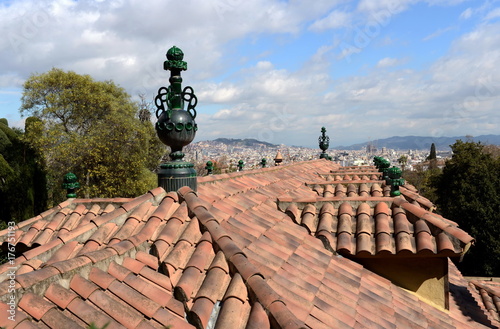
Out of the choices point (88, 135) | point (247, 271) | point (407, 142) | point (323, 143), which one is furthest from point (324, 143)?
point (407, 142)

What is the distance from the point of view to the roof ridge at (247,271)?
2.42 metres

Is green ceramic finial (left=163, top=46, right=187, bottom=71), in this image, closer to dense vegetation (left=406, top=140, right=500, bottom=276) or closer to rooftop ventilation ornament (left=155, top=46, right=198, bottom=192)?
rooftop ventilation ornament (left=155, top=46, right=198, bottom=192)

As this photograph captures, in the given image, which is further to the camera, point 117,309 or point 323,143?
point 323,143

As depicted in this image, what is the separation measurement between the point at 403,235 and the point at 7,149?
24915mm

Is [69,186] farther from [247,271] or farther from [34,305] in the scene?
[247,271]

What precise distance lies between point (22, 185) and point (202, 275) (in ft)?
59.1

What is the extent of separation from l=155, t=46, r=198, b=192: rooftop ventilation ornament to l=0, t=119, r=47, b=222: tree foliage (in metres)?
16.0

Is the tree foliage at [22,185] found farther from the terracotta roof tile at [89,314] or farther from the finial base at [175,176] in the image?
the terracotta roof tile at [89,314]

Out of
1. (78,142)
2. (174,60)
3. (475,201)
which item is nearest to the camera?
(174,60)

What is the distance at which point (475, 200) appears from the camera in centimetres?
2583

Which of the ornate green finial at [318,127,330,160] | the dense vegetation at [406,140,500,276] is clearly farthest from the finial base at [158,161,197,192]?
the dense vegetation at [406,140,500,276]

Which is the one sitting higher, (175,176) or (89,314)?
(175,176)

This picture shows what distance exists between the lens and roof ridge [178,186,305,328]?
2422 millimetres

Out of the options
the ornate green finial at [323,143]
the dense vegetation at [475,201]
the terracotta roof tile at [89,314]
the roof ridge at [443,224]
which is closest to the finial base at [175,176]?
the terracotta roof tile at [89,314]
